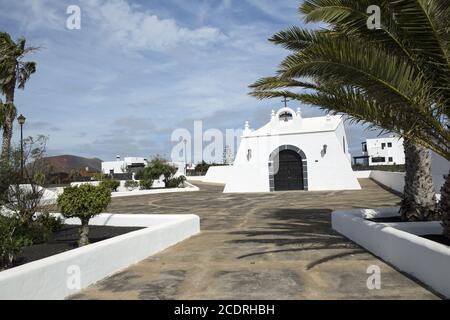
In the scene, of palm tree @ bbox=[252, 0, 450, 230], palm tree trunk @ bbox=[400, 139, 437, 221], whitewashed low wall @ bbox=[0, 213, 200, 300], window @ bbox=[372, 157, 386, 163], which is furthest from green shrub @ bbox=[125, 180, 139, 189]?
window @ bbox=[372, 157, 386, 163]

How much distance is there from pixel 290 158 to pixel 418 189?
781 inches

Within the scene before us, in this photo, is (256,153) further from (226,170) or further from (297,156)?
(226,170)

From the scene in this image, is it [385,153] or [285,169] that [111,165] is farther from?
[285,169]

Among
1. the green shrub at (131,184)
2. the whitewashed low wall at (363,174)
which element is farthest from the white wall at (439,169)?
the green shrub at (131,184)

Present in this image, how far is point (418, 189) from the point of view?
908 centimetres

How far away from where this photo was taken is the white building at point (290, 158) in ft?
90.6

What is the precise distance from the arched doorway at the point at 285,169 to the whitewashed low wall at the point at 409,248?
1917 cm

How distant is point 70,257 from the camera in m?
5.82

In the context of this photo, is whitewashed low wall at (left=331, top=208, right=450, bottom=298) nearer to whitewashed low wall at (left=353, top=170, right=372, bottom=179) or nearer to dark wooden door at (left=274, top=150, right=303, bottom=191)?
dark wooden door at (left=274, top=150, right=303, bottom=191)

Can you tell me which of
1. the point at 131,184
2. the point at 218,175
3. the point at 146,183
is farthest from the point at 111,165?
the point at 146,183

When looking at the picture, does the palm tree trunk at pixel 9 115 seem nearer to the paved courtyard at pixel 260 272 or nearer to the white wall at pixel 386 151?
the paved courtyard at pixel 260 272

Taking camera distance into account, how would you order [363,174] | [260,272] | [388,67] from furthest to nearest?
[363,174]
[260,272]
[388,67]
